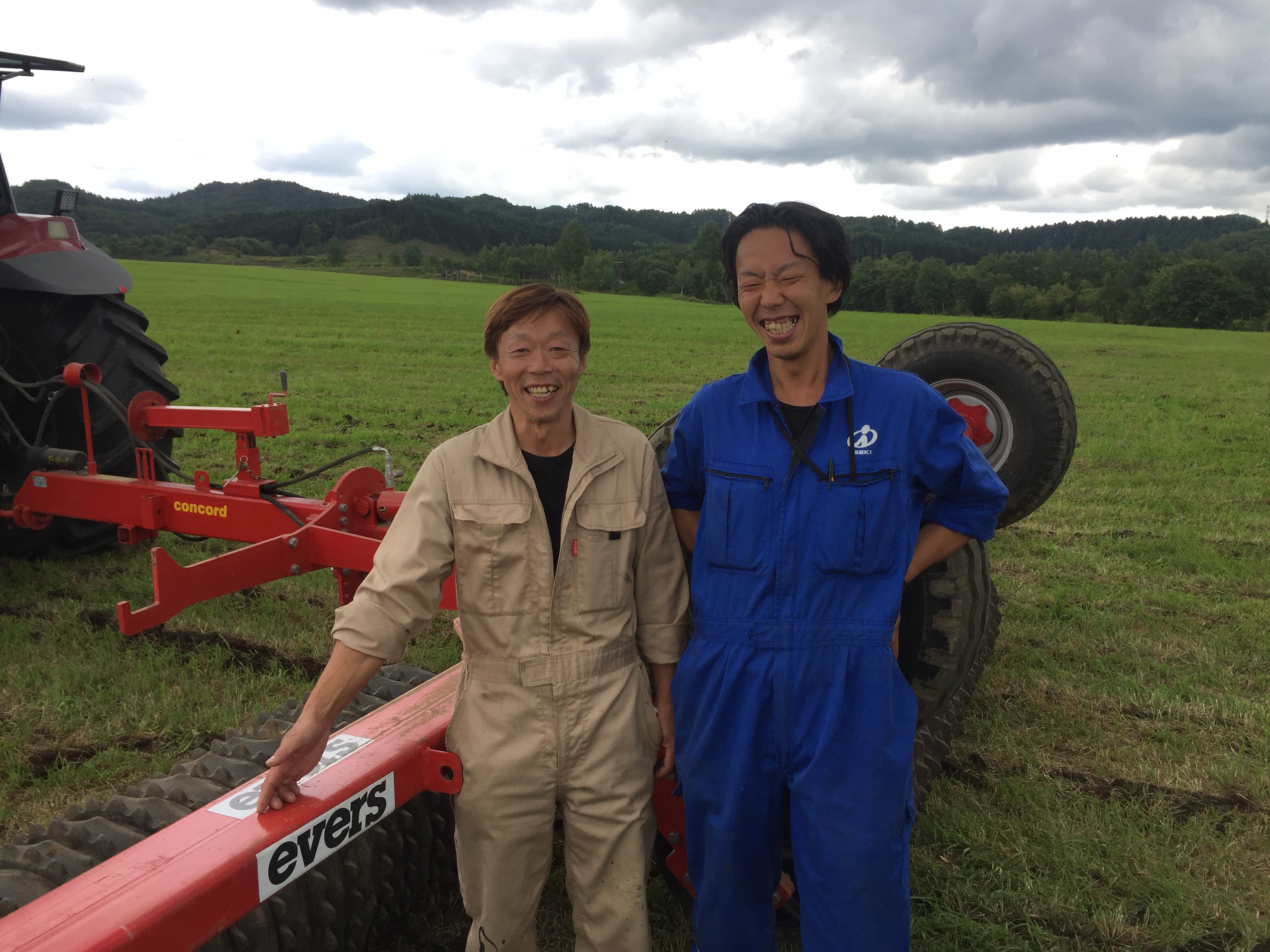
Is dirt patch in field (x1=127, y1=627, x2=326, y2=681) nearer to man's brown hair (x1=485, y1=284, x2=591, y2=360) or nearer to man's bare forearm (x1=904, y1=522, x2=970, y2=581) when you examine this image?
man's brown hair (x1=485, y1=284, x2=591, y2=360)

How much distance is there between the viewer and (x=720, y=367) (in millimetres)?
15422

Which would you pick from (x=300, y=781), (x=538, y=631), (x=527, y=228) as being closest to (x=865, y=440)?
(x=538, y=631)

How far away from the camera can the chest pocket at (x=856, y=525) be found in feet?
6.07

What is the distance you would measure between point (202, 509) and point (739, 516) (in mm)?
2687

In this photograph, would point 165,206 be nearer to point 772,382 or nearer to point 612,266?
point 612,266

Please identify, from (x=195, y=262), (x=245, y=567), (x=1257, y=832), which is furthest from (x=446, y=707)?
(x=195, y=262)

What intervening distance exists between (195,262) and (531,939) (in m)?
67.1

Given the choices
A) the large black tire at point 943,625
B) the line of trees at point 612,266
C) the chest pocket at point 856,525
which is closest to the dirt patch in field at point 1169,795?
the large black tire at point 943,625

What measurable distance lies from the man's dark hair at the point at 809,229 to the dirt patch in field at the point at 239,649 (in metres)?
2.64

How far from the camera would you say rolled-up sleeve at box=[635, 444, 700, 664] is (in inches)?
79.0

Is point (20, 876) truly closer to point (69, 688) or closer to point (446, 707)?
point (446, 707)

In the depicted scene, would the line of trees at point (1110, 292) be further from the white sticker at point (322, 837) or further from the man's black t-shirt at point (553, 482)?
the white sticker at point (322, 837)

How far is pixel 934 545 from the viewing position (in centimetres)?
206

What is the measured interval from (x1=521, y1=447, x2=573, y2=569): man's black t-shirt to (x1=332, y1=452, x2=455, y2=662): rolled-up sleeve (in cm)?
19
